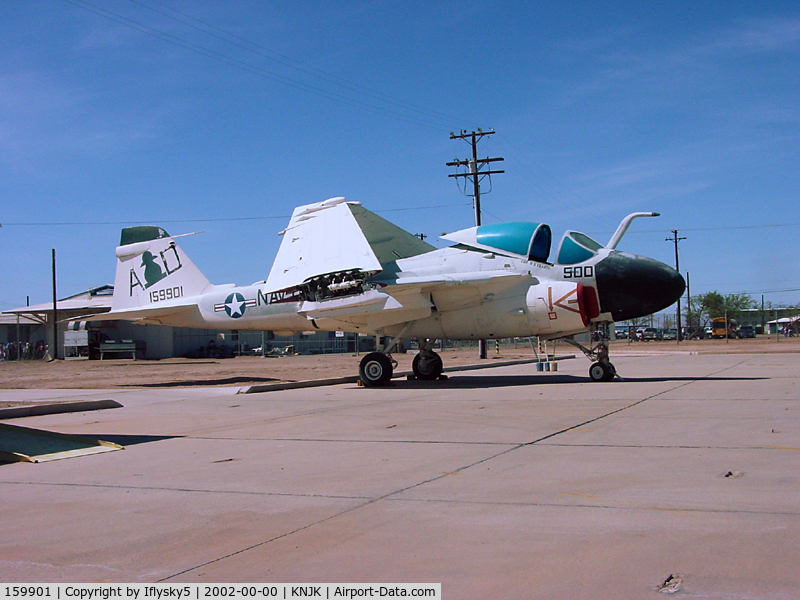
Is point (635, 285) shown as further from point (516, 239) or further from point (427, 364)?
point (427, 364)

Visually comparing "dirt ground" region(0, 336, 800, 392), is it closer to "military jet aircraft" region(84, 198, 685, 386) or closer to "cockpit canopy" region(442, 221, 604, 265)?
"military jet aircraft" region(84, 198, 685, 386)

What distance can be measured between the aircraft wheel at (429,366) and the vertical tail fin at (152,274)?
6826 mm

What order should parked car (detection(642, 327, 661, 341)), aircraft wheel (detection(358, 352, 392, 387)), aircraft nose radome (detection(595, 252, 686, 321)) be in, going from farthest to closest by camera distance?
parked car (detection(642, 327, 661, 341)), aircraft wheel (detection(358, 352, 392, 387)), aircraft nose radome (detection(595, 252, 686, 321))

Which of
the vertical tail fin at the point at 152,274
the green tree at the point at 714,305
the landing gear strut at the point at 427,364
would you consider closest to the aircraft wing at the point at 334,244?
the landing gear strut at the point at 427,364

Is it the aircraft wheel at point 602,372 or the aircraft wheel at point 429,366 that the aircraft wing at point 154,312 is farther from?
the aircraft wheel at point 602,372

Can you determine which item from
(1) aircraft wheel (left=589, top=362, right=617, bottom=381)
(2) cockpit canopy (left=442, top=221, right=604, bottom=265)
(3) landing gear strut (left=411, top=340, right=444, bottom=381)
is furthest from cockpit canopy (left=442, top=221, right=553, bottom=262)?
(3) landing gear strut (left=411, top=340, right=444, bottom=381)

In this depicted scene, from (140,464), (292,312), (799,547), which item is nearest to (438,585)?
(799,547)

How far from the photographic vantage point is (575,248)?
15297mm

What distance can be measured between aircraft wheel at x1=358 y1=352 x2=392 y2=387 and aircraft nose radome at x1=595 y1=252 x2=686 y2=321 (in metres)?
5.14

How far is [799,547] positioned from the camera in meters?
3.60

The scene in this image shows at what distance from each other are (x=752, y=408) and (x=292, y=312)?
1154 centimetres

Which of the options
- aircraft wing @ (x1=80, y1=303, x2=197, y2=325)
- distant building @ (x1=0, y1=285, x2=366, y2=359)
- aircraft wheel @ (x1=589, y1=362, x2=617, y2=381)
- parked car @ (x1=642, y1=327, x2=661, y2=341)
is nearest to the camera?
aircraft wheel @ (x1=589, y1=362, x2=617, y2=381)

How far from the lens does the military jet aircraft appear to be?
49.0 feet

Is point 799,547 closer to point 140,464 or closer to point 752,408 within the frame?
point 140,464
